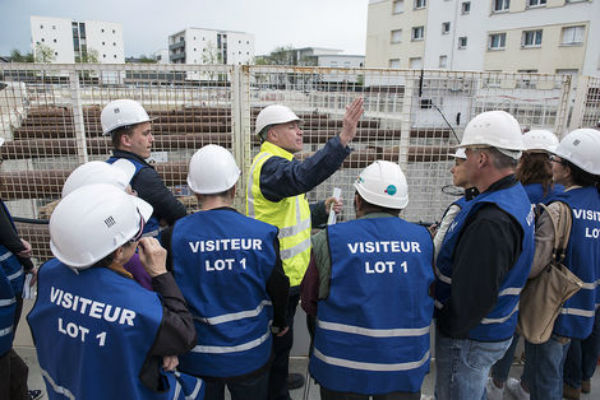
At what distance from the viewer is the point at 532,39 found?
26969 mm

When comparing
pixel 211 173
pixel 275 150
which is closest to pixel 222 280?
pixel 211 173

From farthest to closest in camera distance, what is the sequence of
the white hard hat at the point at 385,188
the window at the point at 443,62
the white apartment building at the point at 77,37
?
the white apartment building at the point at 77,37 → the window at the point at 443,62 → the white hard hat at the point at 385,188

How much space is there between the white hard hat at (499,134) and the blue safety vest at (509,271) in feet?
0.66

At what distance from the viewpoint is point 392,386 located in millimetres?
1852

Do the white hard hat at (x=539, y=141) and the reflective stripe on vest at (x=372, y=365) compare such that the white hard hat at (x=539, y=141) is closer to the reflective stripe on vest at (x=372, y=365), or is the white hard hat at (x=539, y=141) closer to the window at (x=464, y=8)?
the reflective stripe on vest at (x=372, y=365)

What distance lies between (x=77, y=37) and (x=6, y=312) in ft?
320

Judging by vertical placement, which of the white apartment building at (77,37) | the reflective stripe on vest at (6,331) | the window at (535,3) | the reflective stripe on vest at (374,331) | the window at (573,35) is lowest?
the reflective stripe on vest at (6,331)

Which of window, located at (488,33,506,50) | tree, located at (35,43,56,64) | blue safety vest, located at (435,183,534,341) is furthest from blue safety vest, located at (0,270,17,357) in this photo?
tree, located at (35,43,56,64)

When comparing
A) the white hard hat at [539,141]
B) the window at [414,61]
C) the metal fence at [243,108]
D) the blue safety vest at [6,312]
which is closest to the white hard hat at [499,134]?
the white hard hat at [539,141]

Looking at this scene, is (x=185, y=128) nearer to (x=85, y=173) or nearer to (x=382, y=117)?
(x=85, y=173)

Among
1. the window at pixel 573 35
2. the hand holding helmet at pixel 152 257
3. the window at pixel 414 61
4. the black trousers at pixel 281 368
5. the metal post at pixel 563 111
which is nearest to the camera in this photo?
the hand holding helmet at pixel 152 257

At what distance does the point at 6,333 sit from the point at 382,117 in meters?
3.13

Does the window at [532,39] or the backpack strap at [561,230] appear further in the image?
the window at [532,39]

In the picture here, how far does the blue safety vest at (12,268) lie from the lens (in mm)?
2348
